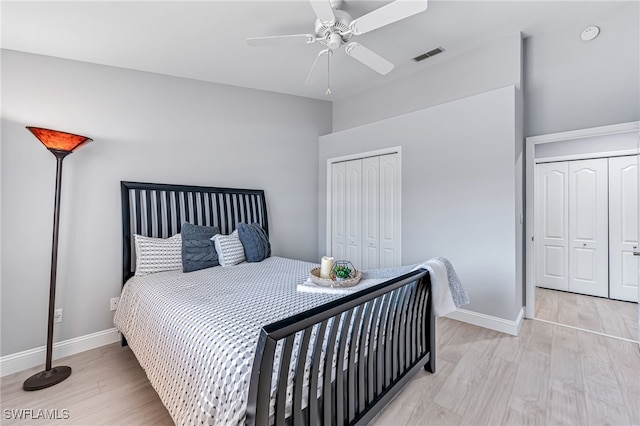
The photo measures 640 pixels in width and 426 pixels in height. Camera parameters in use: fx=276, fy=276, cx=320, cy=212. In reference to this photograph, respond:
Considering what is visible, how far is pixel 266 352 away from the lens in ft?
3.12

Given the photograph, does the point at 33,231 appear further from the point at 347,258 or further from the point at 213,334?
the point at 347,258

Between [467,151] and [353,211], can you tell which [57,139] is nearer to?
[353,211]

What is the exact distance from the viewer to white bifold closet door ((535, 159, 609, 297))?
3838mm

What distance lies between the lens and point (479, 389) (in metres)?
1.91

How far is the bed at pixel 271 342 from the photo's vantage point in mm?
1064

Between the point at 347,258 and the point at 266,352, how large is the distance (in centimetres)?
329

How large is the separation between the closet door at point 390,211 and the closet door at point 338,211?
0.66m

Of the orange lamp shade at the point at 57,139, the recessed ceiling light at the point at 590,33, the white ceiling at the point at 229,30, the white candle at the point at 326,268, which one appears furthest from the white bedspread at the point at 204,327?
A: the recessed ceiling light at the point at 590,33

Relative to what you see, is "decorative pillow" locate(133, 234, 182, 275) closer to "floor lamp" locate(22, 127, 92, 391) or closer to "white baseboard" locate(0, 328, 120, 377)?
"floor lamp" locate(22, 127, 92, 391)

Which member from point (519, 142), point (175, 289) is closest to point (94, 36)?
point (175, 289)

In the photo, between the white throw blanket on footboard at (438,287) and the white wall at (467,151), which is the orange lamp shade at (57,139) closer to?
the white throw blanket on footboard at (438,287)

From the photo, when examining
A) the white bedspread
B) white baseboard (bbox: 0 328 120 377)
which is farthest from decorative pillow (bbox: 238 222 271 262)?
white baseboard (bbox: 0 328 120 377)

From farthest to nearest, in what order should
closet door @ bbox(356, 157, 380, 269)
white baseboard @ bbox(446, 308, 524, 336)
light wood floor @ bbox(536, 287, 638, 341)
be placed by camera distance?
closet door @ bbox(356, 157, 380, 269), light wood floor @ bbox(536, 287, 638, 341), white baseboard @ bbox(446, 308, 524, 336)

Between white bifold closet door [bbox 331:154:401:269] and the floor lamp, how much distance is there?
9.88 ft
